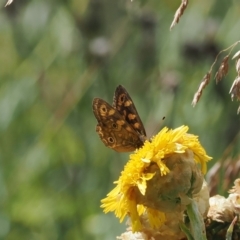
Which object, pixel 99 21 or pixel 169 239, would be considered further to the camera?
pixel 99 21

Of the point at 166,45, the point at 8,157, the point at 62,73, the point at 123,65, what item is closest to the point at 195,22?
the point at 166,45

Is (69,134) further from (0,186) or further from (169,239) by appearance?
(169,239)

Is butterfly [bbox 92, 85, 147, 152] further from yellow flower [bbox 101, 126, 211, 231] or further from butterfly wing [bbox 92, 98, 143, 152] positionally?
yellow flower [bbox 101, 126, 211, 231]

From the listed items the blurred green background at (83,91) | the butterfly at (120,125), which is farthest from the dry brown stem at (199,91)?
the blurred green background at (83,91)

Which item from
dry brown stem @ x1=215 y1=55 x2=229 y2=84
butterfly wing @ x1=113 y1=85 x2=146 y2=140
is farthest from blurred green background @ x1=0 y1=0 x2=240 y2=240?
dry brown stem @ x1=215 y1=55 x2=229 y2=84

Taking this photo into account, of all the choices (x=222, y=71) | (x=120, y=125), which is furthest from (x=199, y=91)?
(x=120, y=125)

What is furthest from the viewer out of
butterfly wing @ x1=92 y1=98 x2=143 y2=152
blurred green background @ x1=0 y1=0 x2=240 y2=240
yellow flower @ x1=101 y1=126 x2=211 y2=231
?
blurred green background @ x1=0 y1=0 x2=240 y2=240

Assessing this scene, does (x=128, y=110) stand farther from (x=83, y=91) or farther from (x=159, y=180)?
(x=83, y=91)
